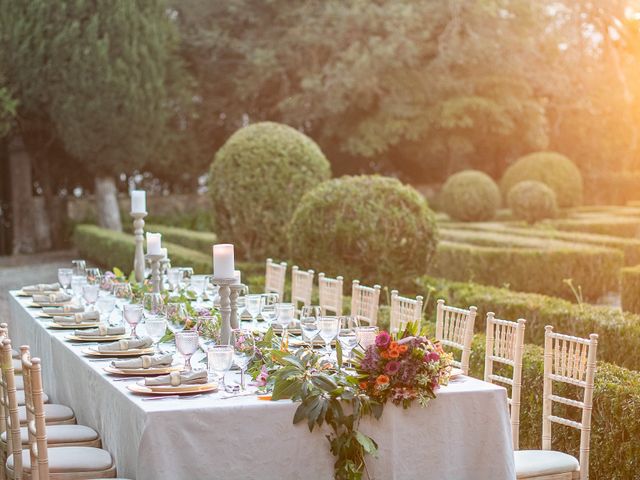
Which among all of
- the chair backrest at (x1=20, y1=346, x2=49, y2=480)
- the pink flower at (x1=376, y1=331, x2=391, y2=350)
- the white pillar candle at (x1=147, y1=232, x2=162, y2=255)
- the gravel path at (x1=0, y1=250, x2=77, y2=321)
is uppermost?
the white pillar candle at (x1=147, y1=232, x2=162, y2=255)

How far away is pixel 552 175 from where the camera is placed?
2316cm

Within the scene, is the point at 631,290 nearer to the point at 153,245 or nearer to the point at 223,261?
the point at 153,245

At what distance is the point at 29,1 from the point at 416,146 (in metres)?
10.6

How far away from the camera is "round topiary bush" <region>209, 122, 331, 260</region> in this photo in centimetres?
1238

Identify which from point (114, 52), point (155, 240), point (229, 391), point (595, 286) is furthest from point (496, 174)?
point (229, 391)

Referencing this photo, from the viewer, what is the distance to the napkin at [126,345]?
4852 millimetres

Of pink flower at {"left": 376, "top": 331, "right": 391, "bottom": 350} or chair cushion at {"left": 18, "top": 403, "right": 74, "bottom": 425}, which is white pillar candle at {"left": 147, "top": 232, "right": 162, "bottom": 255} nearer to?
chair cushion at {"left": 18, "top": 403, "right": 74, "bottom": 425}

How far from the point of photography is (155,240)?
660 centimetres

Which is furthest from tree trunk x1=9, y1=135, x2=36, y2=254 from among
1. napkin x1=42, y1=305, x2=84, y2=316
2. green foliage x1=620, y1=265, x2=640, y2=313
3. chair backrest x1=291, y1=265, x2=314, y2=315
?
napkin x1=42, y1=305, x2=84, y2=316

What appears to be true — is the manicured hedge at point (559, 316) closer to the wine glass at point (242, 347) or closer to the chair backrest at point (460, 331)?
the chair backrest at point (460, 331)

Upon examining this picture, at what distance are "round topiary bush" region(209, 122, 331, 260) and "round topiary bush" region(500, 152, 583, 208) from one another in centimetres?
1181

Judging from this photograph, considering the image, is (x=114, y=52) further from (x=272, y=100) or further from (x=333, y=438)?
A: (x=333, y=438)

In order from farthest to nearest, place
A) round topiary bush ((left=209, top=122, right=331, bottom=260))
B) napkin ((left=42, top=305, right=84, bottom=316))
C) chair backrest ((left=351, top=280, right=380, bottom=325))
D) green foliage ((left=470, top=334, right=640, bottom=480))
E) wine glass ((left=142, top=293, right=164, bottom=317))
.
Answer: round topiary bush ((left=209, top=122, right=331, bottom=260)), chair backrest ((left=351, top=280, right=380, bottom=325)), napkin ((left=42, top=305, right=84, bottom=316)), wine glass ((left=142, top=293, right=164, bottom=317)), green foliage ((left=470, top=334, right=640, bottom=480))

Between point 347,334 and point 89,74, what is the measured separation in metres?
15.6
